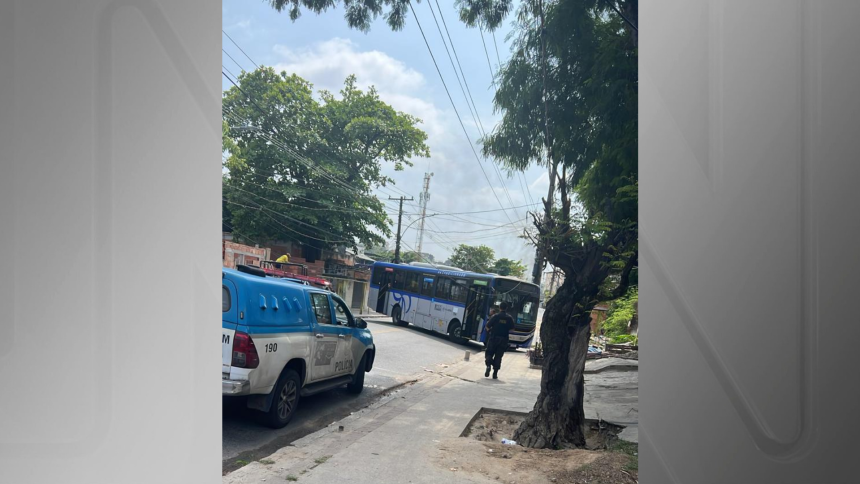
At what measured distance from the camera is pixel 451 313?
13.4 meters

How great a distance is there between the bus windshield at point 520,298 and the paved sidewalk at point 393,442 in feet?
16.0

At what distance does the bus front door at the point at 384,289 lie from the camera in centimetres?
1503

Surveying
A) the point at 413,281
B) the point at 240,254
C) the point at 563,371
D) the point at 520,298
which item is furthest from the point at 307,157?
the point at 563,371

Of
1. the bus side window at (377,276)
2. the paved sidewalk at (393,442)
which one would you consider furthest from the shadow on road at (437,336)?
the paved sidewalk at (393,442)

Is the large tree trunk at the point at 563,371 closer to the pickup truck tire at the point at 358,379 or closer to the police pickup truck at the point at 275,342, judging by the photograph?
the police pickup truck at the point at 275,342

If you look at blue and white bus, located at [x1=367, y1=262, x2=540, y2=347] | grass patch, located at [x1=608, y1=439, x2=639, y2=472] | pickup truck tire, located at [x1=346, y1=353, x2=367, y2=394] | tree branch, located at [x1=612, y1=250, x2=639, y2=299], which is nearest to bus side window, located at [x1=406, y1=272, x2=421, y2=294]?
blue and white bus, located at [x1=367, y1=262, x2=540, y2=347]

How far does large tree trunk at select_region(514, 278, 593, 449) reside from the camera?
4.95 meters

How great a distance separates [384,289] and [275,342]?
34.1 feet

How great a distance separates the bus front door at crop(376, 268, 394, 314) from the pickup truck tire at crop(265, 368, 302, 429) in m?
9.89

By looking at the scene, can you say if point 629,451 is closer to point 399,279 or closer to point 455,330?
point 455,330

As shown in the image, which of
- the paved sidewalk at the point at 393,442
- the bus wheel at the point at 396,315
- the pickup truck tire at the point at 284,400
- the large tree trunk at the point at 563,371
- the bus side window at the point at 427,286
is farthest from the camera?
the bus wheel at the point at 396,315

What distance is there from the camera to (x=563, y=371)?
5016mm
